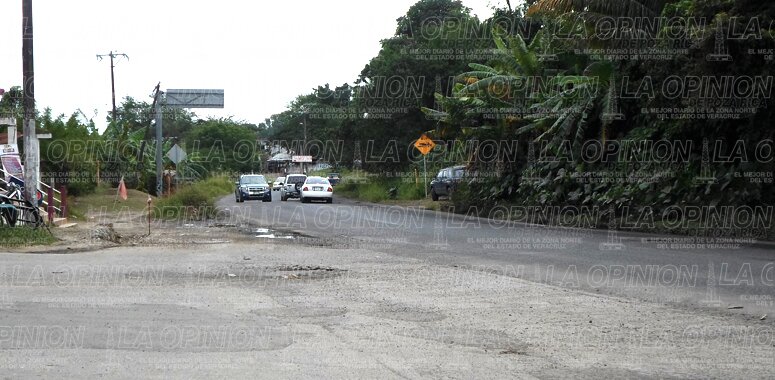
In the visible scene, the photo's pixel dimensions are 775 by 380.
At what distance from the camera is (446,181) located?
39594 millimetres

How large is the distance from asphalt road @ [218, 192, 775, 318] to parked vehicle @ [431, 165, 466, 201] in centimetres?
1081

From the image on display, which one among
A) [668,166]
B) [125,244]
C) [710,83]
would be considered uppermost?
[710,83]

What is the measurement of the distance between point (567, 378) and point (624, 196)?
19.3 m

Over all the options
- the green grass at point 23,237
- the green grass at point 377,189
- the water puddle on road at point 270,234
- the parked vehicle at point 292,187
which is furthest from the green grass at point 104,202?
the green grass at point 23,237

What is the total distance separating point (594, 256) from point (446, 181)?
77.5 ft

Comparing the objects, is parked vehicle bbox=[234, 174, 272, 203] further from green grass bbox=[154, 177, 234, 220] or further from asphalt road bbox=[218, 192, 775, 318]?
asphalt road bbox=[218, 192, 775, 318]

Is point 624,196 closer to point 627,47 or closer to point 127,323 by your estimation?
point 627,47

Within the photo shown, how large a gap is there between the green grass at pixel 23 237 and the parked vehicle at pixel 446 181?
21.0 meters

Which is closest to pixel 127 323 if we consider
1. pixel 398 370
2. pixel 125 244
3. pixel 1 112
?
pixel 398 370

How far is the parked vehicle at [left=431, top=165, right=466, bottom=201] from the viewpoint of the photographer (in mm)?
37562

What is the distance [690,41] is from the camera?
21719mm

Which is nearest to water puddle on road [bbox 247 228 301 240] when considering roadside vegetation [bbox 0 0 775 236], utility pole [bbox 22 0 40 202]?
utility pole [bbox 22 0 40 202]

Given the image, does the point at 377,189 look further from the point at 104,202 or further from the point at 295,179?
the point at 104,202

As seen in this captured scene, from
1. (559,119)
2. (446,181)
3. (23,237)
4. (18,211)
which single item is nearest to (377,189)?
(446,181)
